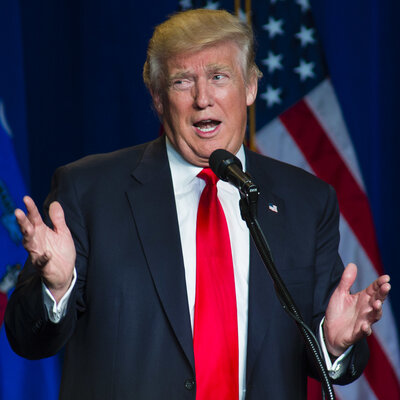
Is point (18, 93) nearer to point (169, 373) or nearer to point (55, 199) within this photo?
point (55, 199)

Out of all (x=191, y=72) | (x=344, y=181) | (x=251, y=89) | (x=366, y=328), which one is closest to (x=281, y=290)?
(x=366, y=328)

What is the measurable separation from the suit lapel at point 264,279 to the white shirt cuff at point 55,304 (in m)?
0.47

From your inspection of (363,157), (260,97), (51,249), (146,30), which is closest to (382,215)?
(363,157)

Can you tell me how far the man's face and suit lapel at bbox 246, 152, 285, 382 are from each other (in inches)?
7.4

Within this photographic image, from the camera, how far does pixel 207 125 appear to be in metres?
1.97

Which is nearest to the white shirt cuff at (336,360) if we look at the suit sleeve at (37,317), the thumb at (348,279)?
the thumb at (348,279)

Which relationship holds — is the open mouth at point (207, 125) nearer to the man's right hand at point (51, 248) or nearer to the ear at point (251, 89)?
the ear at point (251, 89)

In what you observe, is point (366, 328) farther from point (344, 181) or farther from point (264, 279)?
point (344, 181)

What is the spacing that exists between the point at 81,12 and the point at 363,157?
4.71 feet

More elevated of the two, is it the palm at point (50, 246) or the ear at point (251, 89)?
the ear at point (251, 89)

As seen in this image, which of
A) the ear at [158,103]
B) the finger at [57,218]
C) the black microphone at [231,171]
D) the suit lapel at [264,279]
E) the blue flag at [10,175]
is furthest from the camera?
the blue flag at [10,175]

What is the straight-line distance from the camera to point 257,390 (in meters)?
1.81

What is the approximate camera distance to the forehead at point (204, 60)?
6.41 ft

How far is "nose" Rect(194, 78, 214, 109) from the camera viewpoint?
1.92 metres
